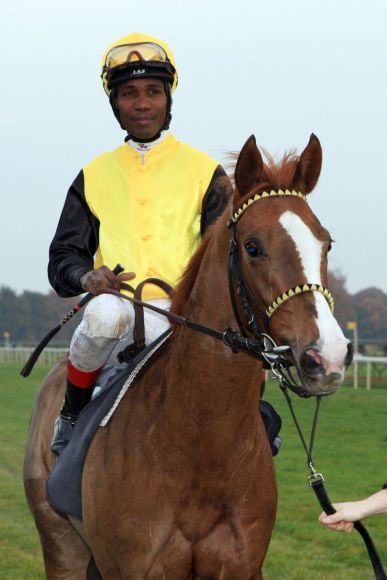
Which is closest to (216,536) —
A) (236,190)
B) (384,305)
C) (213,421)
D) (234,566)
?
(234,566)

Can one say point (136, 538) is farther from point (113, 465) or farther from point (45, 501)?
point (45, 501)

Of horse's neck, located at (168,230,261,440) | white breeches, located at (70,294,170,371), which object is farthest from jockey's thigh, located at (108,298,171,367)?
horse's neck, located at (168,230,261,440)

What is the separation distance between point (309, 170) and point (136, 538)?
160cm

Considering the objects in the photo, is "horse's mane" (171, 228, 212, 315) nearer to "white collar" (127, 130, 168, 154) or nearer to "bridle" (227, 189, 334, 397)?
"bridle" (227, 189, 334, 397)

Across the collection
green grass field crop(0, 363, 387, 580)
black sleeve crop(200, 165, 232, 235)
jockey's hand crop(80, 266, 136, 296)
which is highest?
black sleeve crop(200, 165, 232, 235)

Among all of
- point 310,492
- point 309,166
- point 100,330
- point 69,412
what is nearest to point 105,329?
point 100,330

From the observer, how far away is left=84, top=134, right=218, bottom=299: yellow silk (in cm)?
488

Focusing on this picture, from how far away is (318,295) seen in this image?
3.47 m

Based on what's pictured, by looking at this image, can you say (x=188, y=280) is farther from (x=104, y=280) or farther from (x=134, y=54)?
(x=134, y=54)

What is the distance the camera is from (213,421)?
13.5 feet

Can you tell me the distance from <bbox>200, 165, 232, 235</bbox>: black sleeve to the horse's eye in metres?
1.19

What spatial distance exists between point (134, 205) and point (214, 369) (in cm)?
119

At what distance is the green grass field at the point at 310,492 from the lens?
7892mm

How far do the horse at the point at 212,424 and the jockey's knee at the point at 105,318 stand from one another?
222 millimetres
